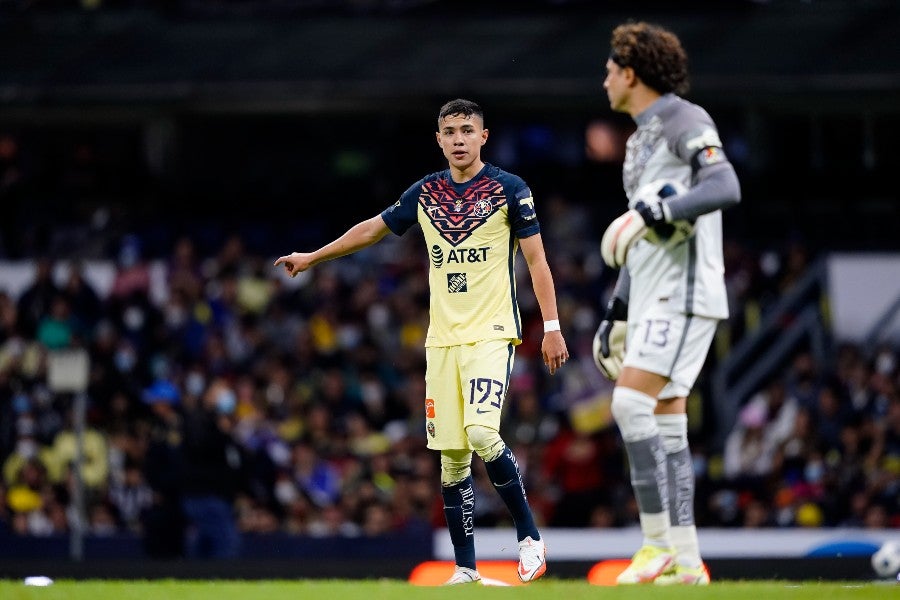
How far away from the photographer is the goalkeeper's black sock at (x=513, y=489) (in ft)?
26.7

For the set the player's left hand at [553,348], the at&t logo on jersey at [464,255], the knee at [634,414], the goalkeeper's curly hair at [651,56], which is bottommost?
the knee at [634,414]

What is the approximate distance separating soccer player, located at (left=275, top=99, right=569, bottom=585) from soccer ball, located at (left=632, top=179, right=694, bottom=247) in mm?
932

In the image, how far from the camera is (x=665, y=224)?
7195mm

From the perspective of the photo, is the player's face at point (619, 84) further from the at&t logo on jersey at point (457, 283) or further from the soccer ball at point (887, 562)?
the soccer ball at point (887, 562)

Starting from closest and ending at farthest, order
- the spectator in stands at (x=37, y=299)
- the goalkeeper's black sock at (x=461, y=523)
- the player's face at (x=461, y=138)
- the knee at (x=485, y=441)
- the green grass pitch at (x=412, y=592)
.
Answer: the green grass pitch at (x=412, y=592), the knee at (x=485, y=441), the player's face at (x=461, y=138), the goalkeeper's black sock at (x=461, y=523), the spectator in stands at (x=37, y=299)

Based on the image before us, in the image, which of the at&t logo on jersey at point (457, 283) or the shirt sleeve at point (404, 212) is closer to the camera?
the at&t logo on jersey at point (457, 283)

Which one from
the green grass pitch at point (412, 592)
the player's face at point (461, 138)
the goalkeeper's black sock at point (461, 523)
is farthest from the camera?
the goalkeeper's black sock at point (461, 523)

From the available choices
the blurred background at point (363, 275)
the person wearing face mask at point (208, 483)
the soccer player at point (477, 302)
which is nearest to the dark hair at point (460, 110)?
the soccer player at point (477, 302)

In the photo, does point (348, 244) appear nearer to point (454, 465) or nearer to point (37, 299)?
point (454, 465)

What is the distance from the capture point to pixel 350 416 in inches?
703

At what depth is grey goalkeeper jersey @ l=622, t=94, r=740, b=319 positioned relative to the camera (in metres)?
7.20

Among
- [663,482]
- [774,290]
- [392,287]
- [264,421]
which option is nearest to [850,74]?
[774,290]

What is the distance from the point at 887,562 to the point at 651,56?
4389 millimetres

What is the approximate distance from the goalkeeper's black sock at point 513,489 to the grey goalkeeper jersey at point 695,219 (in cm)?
116
